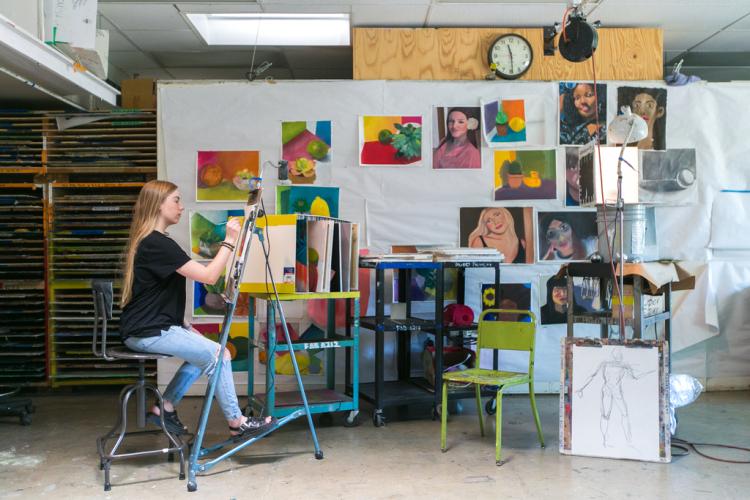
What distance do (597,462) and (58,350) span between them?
426 centimetres

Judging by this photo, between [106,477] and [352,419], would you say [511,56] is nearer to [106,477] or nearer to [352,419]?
[352,419]

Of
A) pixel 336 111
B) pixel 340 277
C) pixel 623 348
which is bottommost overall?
pixel 623 348

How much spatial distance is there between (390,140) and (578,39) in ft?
5.93

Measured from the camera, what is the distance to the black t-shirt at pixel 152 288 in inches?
134

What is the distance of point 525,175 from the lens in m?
5.27

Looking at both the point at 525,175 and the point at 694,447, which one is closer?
the point at 694,447

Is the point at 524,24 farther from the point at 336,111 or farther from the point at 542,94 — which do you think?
the point at 336,111

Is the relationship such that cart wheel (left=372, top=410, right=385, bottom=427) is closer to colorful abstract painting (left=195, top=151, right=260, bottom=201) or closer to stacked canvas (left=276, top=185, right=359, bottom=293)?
stacked canvas (left=276, top=185, right=359, bottom=293)

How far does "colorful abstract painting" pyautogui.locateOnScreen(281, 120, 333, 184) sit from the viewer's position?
5.20m

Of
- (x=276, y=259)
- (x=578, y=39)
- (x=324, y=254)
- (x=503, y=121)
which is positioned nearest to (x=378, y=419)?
(x=324, y=254)

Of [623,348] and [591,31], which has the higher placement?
[591,31]

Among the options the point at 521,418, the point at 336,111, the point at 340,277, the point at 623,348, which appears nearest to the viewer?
the point at 623,348

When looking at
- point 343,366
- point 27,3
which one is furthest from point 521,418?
point 27,3

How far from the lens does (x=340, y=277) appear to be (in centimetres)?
421
